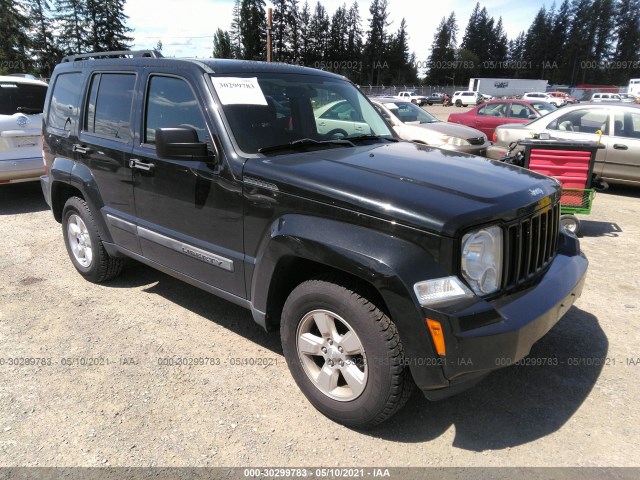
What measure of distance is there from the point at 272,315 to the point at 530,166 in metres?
4.74

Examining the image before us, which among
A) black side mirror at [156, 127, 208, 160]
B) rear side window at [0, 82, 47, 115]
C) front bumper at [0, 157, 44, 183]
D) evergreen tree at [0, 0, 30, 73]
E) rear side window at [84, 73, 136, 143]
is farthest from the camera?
evergreen tree at [0, 0, 30, 73]

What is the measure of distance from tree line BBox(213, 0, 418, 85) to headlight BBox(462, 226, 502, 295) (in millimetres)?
89300

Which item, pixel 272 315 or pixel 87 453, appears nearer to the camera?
pixel 87 453

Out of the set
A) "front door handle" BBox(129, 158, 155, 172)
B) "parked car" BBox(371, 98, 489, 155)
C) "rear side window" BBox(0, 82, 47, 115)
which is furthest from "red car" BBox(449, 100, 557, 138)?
"front door handle" BBox(129, 158, 155, 172)

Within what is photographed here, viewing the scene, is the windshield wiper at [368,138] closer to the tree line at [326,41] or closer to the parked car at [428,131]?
the parked car at [428,131]

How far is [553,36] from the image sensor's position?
10394 centimetres

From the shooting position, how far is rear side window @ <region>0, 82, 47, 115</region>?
7.27 meters

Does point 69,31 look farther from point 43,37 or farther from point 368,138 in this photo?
point 368,138

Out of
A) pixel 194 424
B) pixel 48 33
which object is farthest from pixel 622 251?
pixel 48 33

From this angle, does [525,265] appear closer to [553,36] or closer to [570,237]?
[570,237]

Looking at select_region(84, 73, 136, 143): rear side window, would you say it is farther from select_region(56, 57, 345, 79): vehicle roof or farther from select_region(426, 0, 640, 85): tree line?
select_region(426, 0, 640, 85): tree line

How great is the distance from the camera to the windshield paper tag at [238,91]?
3145 millimetres

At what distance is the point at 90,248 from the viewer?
14.9 ft

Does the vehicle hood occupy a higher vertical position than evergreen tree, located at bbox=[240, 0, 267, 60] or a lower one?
lower
